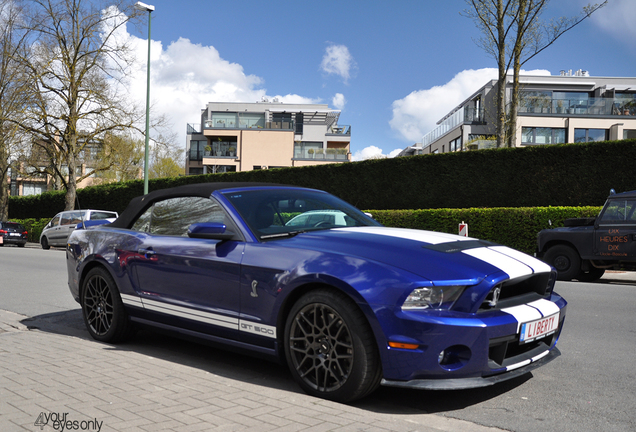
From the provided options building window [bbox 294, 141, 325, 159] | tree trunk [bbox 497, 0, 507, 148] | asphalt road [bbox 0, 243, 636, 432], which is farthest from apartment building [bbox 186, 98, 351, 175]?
asphalt road [bbox 0, 243, 636, 432]

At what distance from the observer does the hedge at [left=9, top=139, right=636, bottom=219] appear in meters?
16.4

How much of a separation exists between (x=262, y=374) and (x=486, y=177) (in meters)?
15.8

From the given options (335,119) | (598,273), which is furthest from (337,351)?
(335,119)

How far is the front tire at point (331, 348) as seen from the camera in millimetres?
3400

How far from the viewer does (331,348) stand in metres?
3.54

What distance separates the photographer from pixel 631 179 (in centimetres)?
1592

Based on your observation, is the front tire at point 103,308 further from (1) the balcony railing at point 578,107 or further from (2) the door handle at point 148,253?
(1) the balcony railing at point 578,107

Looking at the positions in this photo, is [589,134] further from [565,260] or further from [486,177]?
[565,260]

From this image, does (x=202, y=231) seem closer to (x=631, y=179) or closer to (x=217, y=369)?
(x=217, y=369)

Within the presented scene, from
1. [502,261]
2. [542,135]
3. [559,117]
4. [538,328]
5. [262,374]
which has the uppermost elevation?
[559,117]

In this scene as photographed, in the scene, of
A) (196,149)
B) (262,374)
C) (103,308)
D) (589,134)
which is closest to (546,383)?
(262,374)

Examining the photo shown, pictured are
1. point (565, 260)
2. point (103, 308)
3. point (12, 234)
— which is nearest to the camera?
point (103, 308)

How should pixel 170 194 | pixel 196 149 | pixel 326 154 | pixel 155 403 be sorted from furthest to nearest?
pixel 196 149
pixel 326 154
pixel 170 194
pixel 155 403

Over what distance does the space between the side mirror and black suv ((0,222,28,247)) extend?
2862 centimetres
